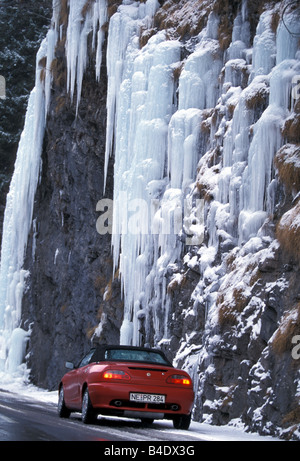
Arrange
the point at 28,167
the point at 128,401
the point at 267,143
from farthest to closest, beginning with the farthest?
the point at 28,167
the point at 267,143
the point at 128,401

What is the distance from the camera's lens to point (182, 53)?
20344 millimetres

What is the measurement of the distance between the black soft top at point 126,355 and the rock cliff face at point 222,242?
1.62 metres

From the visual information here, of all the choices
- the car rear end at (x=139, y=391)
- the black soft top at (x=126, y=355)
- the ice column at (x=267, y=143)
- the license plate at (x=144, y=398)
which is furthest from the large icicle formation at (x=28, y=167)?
the license plate at (x=144, y=398)

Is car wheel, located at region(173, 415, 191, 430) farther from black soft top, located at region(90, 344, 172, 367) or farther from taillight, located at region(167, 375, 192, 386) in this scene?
black soft top, located at region(90, 344, 172, 367)

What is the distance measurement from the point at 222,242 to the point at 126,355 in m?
4.77

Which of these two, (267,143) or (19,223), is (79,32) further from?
(267,143)

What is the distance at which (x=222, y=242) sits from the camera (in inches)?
579

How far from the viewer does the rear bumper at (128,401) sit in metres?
9.30

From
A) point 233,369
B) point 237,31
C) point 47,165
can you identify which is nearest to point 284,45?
point 237,31

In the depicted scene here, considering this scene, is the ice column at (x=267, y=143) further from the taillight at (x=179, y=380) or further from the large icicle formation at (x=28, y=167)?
the large icicle formation at (x=28, y=167)

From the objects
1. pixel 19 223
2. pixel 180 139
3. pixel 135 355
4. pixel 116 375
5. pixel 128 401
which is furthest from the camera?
pixel 19 223

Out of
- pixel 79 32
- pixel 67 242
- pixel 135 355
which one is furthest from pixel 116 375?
pixel 79 32

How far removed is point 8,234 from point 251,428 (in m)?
23.9
